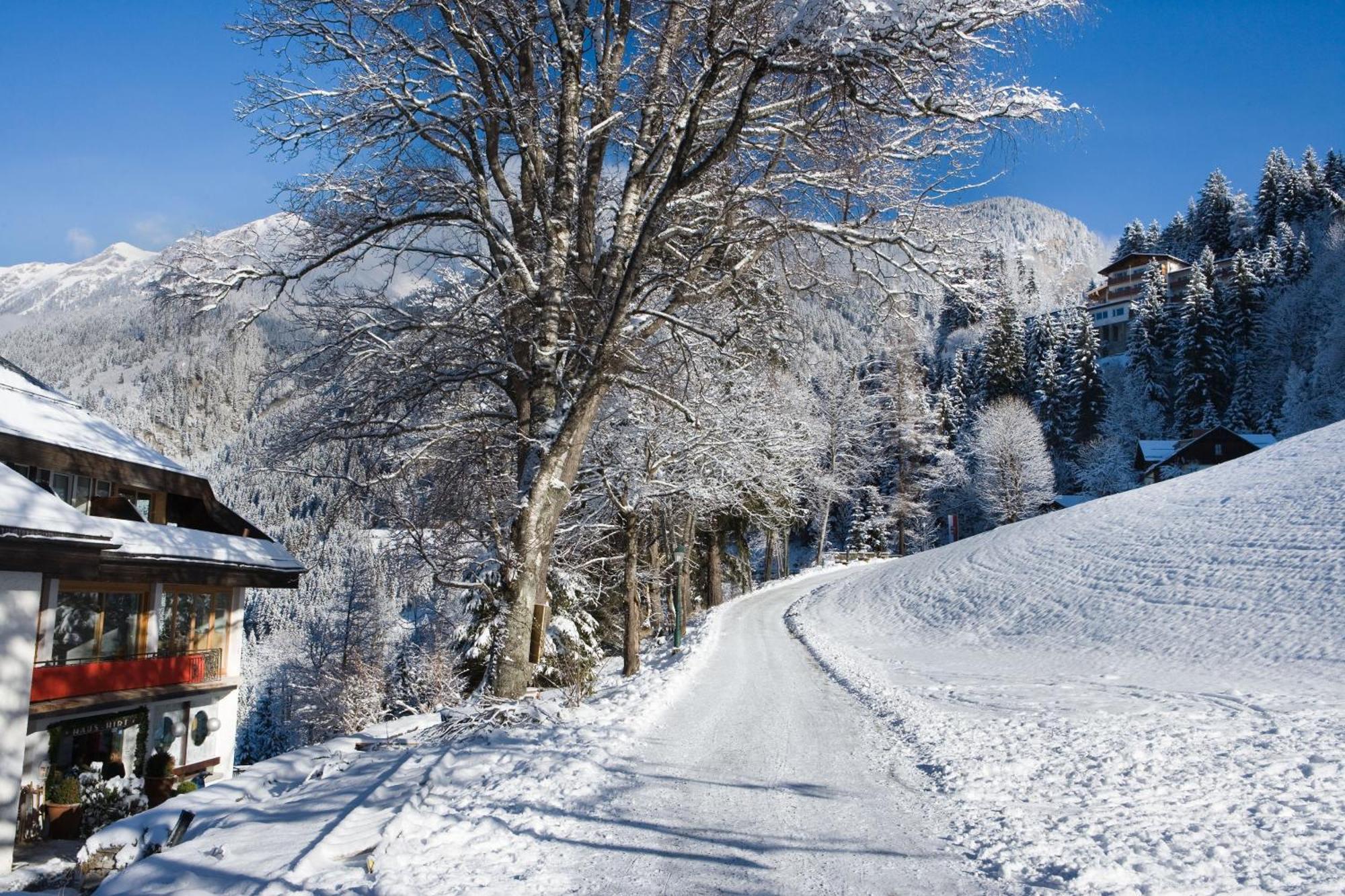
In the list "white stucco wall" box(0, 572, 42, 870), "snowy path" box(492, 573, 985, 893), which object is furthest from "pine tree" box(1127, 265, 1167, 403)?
"white stucco wall" box(0, 572, 42, 870)

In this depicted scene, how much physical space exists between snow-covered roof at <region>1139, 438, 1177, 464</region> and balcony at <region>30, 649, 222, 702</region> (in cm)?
6001

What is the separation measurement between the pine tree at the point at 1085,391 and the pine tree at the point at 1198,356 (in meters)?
5.93

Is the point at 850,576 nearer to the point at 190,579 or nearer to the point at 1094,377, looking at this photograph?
the point at 190,579

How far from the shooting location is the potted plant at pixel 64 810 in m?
14.6

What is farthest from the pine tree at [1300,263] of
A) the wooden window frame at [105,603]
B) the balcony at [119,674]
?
the wooden window frame at [105,603]

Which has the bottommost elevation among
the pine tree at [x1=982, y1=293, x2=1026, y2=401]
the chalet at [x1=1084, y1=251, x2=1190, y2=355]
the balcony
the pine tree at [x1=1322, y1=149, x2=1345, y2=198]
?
the balcony

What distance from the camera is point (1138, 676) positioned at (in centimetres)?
1424

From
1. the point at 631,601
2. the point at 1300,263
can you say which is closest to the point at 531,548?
the point at 631,601

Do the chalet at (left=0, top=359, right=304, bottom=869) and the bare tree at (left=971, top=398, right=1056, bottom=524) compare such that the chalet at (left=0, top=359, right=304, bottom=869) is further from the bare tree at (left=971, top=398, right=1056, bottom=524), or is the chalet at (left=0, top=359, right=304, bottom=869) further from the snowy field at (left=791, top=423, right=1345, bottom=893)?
the bare tree at (left=971, top=398, right=1056, bottom=524)

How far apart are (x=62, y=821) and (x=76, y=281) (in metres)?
77.0

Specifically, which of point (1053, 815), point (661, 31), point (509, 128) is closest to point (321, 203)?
point (509, 128)

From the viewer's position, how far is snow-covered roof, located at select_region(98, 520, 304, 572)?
58.6ft

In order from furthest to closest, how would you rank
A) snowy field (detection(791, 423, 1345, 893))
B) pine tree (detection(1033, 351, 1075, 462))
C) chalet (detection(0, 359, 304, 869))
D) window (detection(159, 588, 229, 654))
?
pine tree (detection(1033, 351, 1075, 462))
window (detection(159, 588, 229, 654))
chalet (detection(0, 359, 304, 869))
snowy field (detection(791, 423, 1345, 893))

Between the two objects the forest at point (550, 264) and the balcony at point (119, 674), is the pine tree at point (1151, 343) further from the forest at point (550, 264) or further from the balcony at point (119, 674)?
the balcony at point (119, 674)
